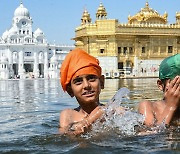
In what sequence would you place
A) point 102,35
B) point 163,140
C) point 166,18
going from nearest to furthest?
point 163,140 < point 102,35 < point 166,18

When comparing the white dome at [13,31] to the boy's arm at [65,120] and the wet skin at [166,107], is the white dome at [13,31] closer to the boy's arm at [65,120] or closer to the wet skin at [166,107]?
the boy's arm at [65,120]

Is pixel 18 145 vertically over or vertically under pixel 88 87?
under

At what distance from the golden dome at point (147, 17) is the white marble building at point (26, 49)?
84.2 feet

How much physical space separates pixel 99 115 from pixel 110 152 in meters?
0.51

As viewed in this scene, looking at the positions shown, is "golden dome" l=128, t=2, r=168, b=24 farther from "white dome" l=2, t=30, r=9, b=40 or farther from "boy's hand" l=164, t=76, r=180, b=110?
"boy's hand" l=164, t=76, r=180, b=110

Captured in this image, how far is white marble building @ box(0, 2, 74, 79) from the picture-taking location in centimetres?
7756

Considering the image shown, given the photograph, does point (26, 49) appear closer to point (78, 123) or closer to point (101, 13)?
point (101, 13)

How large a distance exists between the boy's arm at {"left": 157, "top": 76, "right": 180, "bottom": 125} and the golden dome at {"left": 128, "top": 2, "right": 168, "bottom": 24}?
45.5 metres

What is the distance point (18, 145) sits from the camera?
300cm

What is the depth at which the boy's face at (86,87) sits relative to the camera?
10.2 feet

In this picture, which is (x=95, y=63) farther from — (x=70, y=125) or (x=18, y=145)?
(x=18, y=145)

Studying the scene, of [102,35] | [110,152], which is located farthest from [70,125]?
[102,35]

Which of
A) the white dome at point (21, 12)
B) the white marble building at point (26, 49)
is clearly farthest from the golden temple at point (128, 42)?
the white dome at point (21, 12)

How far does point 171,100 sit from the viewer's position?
3008mm
